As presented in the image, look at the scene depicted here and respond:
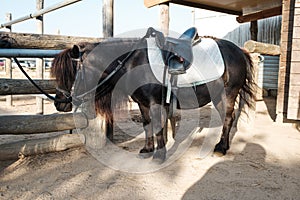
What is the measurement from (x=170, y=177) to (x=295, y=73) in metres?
2.84

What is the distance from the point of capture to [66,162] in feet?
9.53

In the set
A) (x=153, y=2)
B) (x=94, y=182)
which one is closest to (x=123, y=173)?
(x=94, y=182)

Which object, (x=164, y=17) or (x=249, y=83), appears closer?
(x=249, y=83)

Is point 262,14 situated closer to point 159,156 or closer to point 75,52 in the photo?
point 159,156

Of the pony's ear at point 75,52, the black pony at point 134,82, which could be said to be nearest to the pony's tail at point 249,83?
the black pony at point 134,82

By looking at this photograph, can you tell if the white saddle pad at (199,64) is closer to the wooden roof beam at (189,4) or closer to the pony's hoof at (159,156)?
the pony's hoof at (159,156)

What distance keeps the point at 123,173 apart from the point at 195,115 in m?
3.06

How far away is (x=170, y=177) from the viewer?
2609 mm

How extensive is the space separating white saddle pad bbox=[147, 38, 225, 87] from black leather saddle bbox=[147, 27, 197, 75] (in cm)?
7

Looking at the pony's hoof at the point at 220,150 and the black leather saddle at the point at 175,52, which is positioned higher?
the black leather saddle at the point at 175,52

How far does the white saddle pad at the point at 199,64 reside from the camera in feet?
8.63

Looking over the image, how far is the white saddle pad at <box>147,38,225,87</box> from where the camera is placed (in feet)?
8.63

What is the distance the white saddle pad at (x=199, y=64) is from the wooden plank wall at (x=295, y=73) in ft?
5.80

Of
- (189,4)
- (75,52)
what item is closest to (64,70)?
(75,52)
